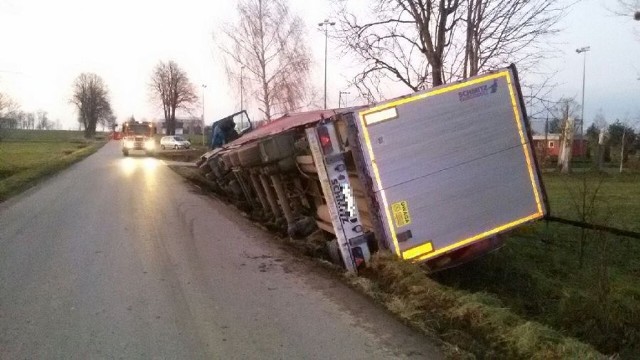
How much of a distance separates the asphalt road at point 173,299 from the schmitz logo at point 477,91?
2466mm

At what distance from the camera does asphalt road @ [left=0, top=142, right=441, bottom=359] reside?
459cm

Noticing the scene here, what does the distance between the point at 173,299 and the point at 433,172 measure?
3.01 meters

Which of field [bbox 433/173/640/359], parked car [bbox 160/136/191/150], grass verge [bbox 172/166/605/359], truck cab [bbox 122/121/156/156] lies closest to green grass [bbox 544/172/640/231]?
field [bbox 433/173/640/359]

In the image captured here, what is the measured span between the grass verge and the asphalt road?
195 mm

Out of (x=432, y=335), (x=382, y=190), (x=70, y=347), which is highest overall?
(x=382, y=190)

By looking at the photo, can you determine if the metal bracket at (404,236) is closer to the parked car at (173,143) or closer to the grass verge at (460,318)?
the grass verge at (460,318)

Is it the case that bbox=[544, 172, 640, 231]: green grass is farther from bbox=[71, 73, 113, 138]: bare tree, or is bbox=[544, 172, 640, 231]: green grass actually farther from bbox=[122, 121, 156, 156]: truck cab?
bbox=[71, 73, 113, 138]: bare tree

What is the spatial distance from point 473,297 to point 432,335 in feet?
2.57

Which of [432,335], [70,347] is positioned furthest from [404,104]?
[70,347]

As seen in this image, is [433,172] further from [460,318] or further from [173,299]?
[173,299]

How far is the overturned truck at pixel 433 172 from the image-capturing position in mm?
6340

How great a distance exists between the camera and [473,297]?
5.44m

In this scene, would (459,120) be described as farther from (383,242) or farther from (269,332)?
(269,332)

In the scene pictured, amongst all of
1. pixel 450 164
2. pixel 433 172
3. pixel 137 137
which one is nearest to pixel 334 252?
pixel 433 172
